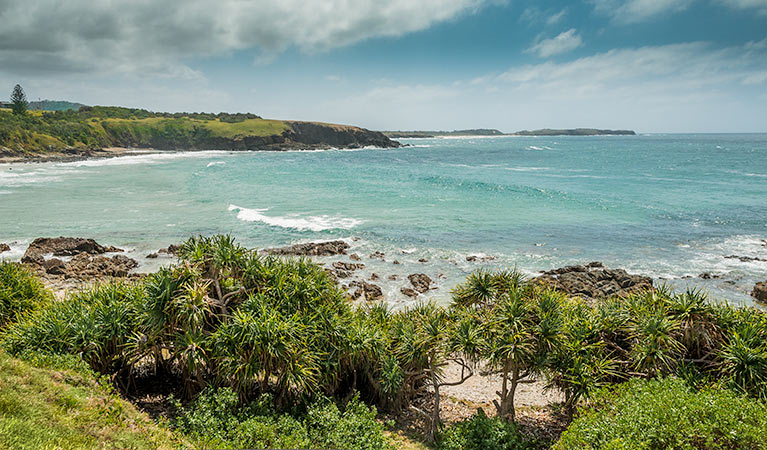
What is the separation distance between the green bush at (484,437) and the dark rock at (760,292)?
69.1 feet

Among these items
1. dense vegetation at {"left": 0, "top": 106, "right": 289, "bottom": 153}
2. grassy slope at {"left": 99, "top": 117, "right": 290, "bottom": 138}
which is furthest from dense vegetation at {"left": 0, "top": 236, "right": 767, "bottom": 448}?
grassy slope at {"left": 99, "top": 117, "right": 290, "bottom": 138}

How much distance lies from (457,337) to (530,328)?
2039 millimetres

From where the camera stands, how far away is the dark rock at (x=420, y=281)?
26.8 meters

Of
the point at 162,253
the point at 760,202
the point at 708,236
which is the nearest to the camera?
→ the point at 162,253

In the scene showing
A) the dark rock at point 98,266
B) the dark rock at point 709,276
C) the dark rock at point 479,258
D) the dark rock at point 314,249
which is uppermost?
the dark rock at point 98,266

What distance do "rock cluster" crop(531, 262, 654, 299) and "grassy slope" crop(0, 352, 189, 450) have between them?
20.5 metres

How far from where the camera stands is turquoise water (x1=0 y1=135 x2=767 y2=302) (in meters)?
32.8

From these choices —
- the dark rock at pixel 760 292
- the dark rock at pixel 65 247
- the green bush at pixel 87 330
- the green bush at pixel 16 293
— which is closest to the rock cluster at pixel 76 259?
the dark rock at pixel 65 247

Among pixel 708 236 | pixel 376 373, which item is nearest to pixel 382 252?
pixel 376 373

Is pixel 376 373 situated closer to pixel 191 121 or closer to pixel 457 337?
pixel 457 337

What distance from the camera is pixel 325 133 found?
176875mm

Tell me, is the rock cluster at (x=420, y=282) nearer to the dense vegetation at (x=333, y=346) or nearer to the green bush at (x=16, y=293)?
the dense vegetation at (x=333, y=346)

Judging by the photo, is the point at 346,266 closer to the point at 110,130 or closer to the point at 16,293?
the point at 16,293

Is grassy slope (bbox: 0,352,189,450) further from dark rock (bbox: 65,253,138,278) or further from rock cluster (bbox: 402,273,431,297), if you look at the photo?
dark rock (bbox: 65,253,138,278)
